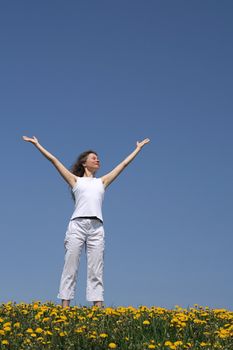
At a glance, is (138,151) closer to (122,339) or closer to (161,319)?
(161,319)

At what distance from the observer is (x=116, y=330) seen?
301 inches

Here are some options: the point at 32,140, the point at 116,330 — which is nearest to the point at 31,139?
the point at 32,140

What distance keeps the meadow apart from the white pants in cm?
55

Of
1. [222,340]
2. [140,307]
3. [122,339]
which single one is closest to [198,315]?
[140,307]

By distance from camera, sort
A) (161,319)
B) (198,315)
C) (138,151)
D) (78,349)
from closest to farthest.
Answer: (78,349) → (161,319) → (198,315) → (138,151)

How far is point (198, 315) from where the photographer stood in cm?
939

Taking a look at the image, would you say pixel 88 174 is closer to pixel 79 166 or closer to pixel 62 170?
pixel 79 166

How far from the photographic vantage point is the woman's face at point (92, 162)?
11.2 meters

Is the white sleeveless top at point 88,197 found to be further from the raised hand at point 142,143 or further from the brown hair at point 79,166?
the raised hand at point 142,143

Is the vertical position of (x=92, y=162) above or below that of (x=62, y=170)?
above

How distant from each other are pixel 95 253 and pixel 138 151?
2.56 metres

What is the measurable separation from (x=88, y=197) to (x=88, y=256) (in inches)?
44.3

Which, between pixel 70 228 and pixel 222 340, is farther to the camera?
pixel 70 228

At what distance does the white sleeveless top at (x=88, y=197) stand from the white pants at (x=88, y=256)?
15cm
